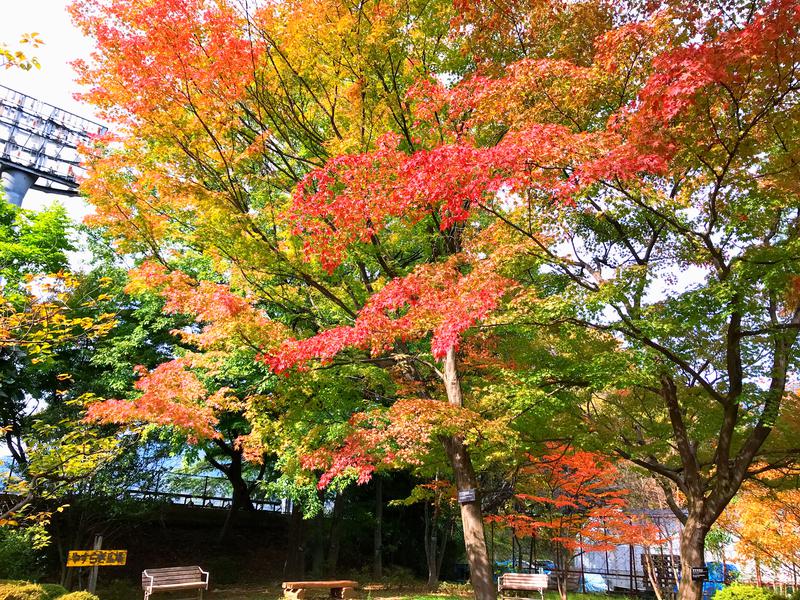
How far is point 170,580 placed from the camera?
10.0 meters

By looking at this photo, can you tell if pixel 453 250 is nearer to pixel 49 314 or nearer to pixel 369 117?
pixel 369 117

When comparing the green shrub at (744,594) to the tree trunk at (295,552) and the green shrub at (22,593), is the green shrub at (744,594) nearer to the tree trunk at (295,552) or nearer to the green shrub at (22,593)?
the tree trunk at (295,552)

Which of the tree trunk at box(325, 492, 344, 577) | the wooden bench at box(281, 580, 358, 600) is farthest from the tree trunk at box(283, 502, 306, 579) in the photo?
the wooden bench at box(281, 580, 358, 600)

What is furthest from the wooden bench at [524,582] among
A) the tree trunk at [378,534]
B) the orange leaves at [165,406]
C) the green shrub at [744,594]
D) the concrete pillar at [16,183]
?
the concrete pillar at [16,183]

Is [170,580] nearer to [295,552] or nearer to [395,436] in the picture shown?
[395,436]

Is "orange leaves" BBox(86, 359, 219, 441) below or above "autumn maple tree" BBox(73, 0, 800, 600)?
below

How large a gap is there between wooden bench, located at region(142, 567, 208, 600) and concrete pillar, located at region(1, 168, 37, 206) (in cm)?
1483

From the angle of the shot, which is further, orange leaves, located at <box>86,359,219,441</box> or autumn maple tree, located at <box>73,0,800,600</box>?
orange leaves, located at <box>86,359,219,441</box>

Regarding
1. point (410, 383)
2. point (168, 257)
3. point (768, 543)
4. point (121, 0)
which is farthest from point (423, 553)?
point (121, 0)

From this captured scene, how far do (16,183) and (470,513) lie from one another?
19795 mm

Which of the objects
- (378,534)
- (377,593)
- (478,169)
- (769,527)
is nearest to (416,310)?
(478,169)

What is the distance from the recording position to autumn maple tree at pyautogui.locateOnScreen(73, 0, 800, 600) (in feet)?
20.1

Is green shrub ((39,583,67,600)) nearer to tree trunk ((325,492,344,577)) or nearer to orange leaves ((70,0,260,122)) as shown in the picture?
orange leaves ((70,0,260,122))

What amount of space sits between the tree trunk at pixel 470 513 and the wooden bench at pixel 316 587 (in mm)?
4859
